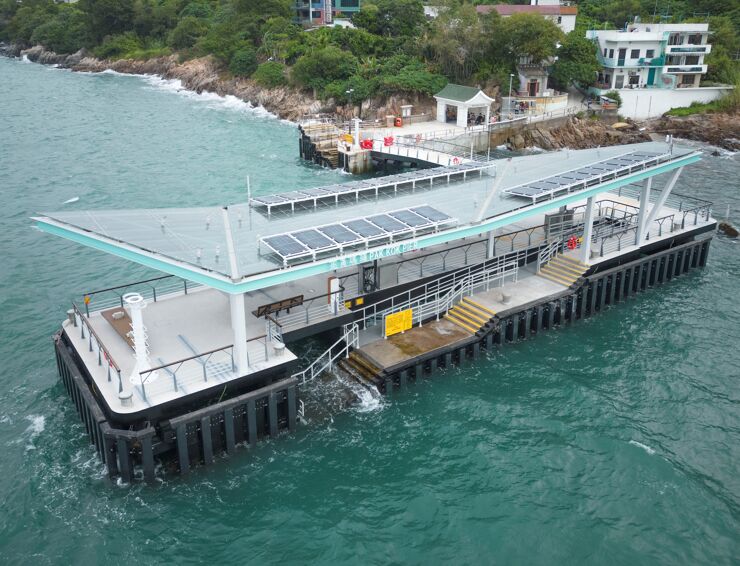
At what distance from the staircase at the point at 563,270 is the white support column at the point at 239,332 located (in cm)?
2016

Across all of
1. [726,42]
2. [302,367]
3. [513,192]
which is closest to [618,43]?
[726,42]

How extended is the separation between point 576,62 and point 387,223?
2673 inches

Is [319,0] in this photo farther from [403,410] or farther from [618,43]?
[403,410]

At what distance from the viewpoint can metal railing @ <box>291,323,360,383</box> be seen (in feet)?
109

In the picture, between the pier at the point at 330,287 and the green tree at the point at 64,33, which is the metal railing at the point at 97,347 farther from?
the green tree at the point at 64,33

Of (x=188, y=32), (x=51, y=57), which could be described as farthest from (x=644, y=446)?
(x=51, y=57)

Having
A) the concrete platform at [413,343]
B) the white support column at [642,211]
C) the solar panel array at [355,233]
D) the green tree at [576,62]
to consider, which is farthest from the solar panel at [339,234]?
the green tree at [576,62]

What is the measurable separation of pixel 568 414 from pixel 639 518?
668 cm

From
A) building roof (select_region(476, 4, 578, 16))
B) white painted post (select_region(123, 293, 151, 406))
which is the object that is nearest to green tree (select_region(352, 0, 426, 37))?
building roof (select_region(476, 4, 578, 16))

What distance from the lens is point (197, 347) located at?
30.7m

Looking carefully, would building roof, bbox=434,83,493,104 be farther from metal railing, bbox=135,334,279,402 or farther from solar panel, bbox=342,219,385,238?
metal railing, bbox=135,334,279,402

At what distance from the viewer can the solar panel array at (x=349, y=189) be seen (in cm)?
3759

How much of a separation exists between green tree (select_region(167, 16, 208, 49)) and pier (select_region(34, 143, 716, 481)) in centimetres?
10723

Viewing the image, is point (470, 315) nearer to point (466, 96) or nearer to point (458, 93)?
point (466, 96)
